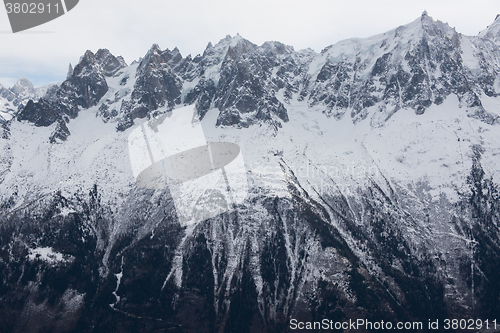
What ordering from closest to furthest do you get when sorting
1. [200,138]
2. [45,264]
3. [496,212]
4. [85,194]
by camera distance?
[45,264] < [496,212] < [85,194] < [200,138]

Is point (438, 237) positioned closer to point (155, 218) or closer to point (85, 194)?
point (155, 218)

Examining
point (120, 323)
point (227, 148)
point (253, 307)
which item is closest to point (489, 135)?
point (227, 148)

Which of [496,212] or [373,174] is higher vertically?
[373,174]

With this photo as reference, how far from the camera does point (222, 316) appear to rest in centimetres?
13125

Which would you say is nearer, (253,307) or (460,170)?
(253,307)

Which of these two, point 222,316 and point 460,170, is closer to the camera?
point 222,316

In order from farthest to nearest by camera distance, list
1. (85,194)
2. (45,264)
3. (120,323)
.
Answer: (85,194) → (45,264) → (120,323)

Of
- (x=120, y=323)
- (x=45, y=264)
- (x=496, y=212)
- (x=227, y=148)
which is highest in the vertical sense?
(x=227, y=148)

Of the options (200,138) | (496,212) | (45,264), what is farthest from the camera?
(200,138)

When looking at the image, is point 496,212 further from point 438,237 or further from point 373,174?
point 373,174

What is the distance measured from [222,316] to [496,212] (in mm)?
100926

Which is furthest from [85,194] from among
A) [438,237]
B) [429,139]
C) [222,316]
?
[429,139]

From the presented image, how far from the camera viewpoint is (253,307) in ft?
432

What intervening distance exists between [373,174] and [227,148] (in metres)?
60.1
